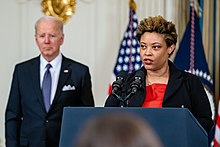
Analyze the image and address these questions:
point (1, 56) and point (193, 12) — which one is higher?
point (193, 12)

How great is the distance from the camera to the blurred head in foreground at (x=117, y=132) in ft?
5.59

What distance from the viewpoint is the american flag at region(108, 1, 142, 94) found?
4.48 m

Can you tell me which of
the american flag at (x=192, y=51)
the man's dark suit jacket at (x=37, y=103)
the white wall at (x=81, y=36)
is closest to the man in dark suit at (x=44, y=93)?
the man's dark suit jacket at (x=37, y=103)

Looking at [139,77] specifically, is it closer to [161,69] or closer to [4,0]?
[161,69]

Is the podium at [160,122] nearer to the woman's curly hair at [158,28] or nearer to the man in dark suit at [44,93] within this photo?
the woman's curly hair at [158,28]

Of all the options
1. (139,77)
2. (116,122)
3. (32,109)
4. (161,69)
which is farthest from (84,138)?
(32,109)

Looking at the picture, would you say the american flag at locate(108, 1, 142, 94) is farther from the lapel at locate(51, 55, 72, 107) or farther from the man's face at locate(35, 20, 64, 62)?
the man's face at locate(35, 20, 64, 62)

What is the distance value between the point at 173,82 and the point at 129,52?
187cm

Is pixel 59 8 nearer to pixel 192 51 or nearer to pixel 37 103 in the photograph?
pixel 192 51

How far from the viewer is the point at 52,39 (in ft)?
11.2

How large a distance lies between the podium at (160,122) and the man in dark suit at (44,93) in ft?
5.06

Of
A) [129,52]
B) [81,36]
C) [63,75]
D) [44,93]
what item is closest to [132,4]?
[129,52]

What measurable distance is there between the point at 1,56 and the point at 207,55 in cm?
184

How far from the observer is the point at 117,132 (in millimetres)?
1716
